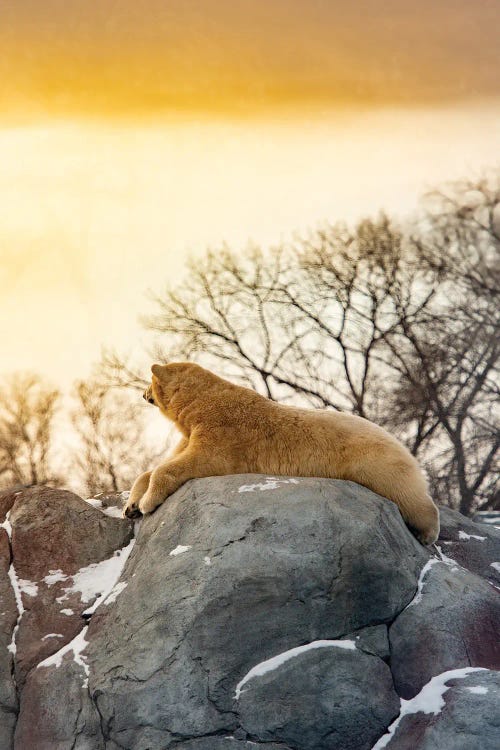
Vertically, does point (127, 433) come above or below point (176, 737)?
above

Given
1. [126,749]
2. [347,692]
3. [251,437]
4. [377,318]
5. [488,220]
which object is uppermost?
[488,220]

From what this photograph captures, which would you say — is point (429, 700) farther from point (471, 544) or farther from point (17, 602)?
point (17, 602)

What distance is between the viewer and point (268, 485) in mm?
9523

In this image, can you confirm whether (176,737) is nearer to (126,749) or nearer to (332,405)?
(126,749)

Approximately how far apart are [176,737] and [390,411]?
1478 cm

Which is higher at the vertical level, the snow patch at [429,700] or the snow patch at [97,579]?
the snow patch at [97,579]

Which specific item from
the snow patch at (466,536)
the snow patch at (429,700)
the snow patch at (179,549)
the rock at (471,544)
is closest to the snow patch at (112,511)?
the snow patch at (179,549)

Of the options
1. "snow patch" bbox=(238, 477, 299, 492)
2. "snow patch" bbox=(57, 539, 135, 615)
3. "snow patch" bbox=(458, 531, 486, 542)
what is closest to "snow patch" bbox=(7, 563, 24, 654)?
"snow patch" bbox=(57, 539, 135, 615)

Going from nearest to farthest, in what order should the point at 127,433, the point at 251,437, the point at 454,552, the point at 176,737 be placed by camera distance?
the point at 176,737, the point at 251,437, the point at 454,552, the point at 127,433

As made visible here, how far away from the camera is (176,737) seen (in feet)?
27.4

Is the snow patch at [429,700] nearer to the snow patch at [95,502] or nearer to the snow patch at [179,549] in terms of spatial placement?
the snow patch at [179,549]

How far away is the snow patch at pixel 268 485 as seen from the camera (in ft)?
31.1

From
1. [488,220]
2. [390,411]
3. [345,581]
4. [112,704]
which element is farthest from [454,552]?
[488,220]

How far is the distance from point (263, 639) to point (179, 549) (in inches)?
51.7
